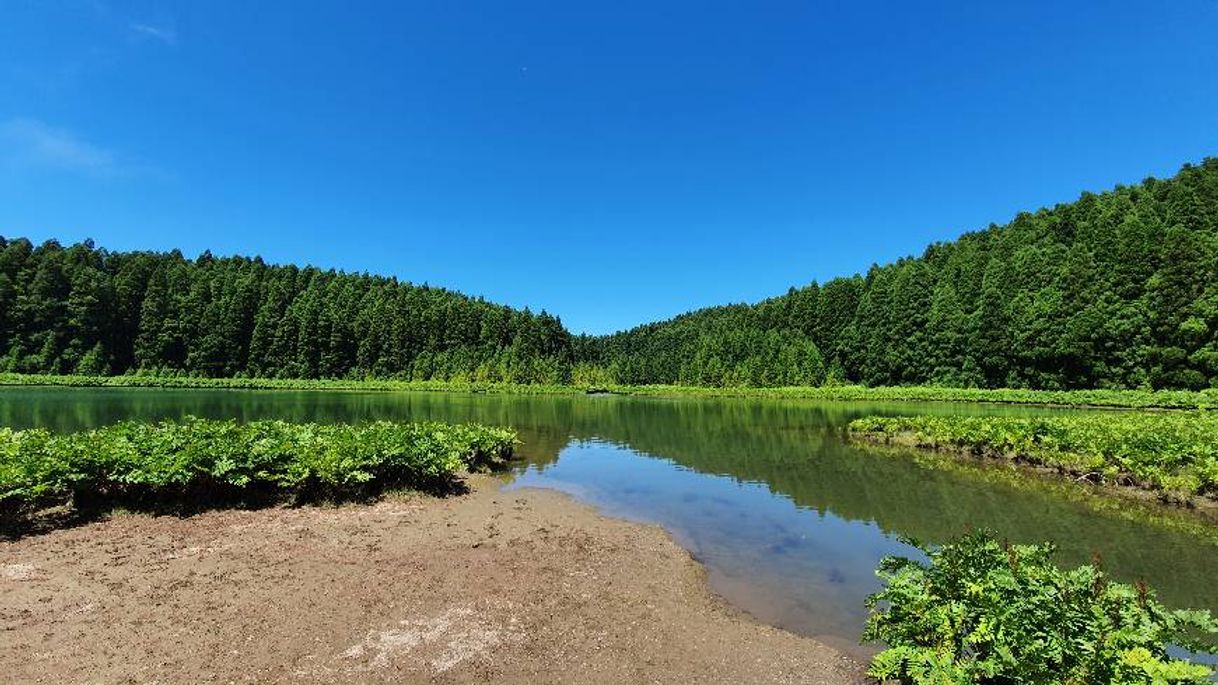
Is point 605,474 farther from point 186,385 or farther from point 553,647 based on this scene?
point 186,385

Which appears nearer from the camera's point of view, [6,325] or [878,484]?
[878,484]

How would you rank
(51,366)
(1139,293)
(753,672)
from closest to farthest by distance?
(753,672) < (1139,293) < (51,366)

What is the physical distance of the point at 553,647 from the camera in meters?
7.40

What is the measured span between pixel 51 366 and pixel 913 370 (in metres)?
131

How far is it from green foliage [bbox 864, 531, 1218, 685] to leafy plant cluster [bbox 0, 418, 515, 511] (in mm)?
12226

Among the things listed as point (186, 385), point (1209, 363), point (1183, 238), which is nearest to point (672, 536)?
point (1209, 363)

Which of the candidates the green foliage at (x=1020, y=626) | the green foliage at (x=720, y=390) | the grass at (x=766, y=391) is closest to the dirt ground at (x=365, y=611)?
the green foliage at (x=1020, y=626)

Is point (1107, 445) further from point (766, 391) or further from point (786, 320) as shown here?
point (786, 320)

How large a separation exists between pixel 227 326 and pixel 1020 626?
12834cm

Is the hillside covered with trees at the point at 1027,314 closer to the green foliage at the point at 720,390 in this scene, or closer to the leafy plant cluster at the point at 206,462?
the green foliage at the point at 720,390

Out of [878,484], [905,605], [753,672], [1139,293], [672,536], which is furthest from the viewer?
[1139,293]

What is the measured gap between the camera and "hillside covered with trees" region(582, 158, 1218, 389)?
58.2 m

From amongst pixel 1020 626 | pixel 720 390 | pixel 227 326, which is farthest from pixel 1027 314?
pixel 227 326

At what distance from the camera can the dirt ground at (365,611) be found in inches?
262
